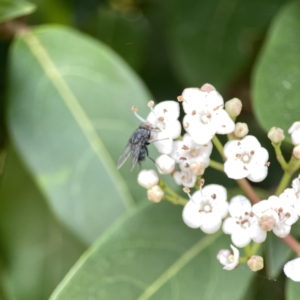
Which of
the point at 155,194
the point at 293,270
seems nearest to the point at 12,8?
the point at 155,194

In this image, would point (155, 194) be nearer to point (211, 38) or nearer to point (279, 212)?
point (279, 212)

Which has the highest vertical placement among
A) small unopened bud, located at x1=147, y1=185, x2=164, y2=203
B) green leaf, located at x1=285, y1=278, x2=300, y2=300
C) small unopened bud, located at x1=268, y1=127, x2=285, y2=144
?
small unopened bud, located at x1=268, y1=127, x2=285, y2=144

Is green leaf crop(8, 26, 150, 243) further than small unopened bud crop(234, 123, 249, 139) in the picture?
Yes

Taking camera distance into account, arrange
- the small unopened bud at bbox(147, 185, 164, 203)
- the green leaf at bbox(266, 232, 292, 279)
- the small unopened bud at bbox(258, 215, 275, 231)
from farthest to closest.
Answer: the green leaf at bbox(266, 232, 292, 279) → the small unopened bud at bbox(147, 185, 164, 203) → the small unopened bud at bbox(258, 215, 275, 231)

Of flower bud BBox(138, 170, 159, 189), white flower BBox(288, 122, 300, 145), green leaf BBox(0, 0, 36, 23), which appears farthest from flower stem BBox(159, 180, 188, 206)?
green leaf BBox(0, 0, 36, 23)

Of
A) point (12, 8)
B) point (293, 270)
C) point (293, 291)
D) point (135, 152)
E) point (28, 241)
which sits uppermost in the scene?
point (12, 8)

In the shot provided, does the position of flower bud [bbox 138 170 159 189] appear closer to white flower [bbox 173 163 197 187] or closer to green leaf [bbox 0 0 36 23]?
white flower [bbox 173 163 197 187]
